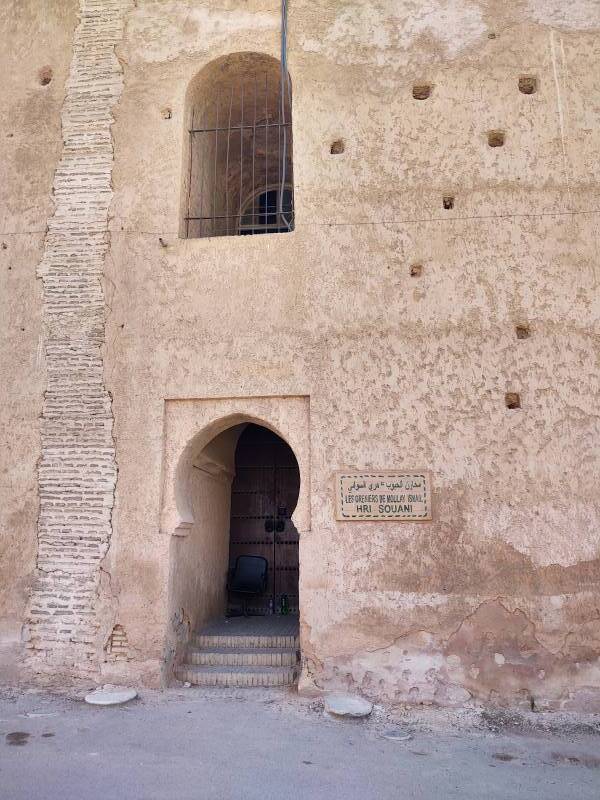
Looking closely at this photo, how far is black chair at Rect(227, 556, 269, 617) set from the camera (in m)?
8.52

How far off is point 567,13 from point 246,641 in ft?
25.0

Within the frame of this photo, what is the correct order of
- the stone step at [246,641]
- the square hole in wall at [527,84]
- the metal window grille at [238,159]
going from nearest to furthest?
the stone step at [246,641] → the square hole in wall at [527,84] → the metal window grille at [238,159]

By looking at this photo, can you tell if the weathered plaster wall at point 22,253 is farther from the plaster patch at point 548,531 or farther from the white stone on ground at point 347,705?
the plaster patch at point 548,531

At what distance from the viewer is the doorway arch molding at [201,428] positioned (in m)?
6.47

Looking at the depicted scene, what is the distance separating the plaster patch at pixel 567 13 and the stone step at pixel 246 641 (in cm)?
722

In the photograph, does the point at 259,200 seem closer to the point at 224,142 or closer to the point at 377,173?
the point at 224,142

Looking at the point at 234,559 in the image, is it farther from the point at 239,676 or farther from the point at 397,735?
the point at 397,735

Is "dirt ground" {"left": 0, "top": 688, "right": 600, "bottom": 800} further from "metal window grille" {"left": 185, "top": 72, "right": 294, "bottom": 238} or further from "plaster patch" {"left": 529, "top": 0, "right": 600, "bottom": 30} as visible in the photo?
"plaster patch" {"left": 529, "top": 0, "right": 600, "bottom": 30}

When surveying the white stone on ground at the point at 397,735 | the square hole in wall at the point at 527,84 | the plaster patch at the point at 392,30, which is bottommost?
the white stone on ground at the point at 397,735

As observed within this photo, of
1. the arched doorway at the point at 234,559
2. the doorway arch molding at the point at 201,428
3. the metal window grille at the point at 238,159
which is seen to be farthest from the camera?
the metal window grille at the point at 238,159

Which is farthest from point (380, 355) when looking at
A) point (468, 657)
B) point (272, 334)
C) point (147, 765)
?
point (147, 765)

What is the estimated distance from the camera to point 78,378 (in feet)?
22.6

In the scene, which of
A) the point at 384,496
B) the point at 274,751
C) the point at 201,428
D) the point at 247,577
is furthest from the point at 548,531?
the point at 247,577

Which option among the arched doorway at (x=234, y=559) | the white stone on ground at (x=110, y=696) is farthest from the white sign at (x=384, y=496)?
the white stone on ground at (x=110, y=696)
